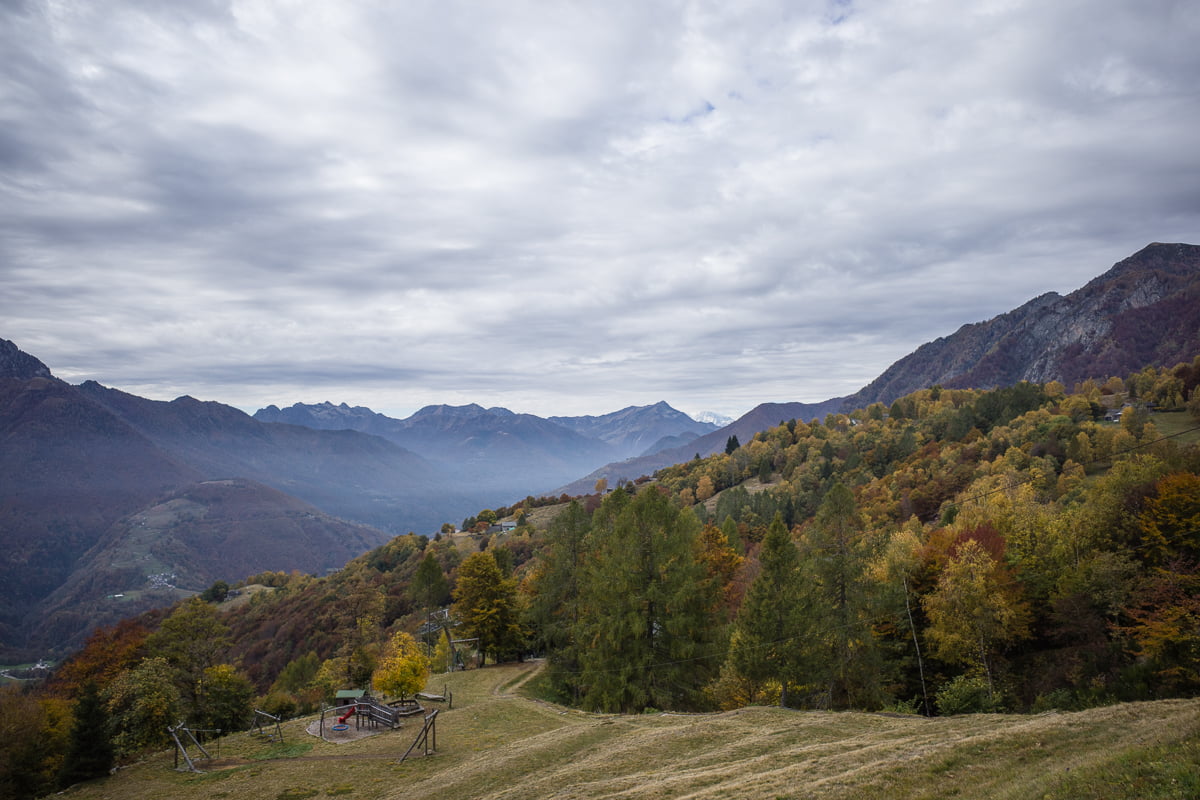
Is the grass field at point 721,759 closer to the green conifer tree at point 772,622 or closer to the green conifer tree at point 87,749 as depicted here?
the green conifer tree at point 87,749

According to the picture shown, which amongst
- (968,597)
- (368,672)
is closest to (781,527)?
(968,597)

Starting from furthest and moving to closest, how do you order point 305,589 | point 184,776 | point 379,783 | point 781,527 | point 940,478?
point 305,589, point 940,478, point 781,527, point 184,776, point 379,783

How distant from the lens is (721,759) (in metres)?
19.0

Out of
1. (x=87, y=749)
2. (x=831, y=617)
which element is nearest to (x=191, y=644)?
(x=87, y=749)

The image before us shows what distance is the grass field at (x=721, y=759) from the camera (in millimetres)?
11805

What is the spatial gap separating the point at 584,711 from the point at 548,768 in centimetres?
1439

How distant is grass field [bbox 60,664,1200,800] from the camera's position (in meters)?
11.8

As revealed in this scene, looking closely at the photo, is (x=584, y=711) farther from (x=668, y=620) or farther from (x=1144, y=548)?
(x=1144, y=548)

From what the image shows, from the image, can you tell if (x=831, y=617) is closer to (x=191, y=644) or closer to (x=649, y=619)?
(x=649, y=619)

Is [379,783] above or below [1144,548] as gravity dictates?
below

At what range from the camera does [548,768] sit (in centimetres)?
2181

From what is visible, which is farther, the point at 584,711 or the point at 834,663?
the point at 584,711

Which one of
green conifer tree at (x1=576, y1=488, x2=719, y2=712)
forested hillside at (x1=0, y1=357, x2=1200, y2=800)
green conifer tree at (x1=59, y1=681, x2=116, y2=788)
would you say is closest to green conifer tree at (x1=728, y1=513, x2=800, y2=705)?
forested hillside at (x1=0, y1=357, x2=1200, y2=800)

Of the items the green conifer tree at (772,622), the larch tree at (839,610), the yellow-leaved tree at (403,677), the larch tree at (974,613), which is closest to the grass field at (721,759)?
the yellow-leaved tree at (403,677)
